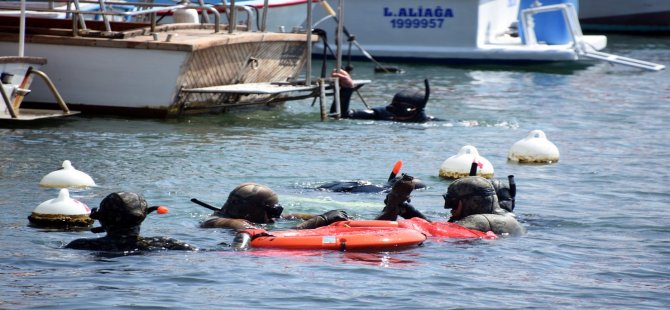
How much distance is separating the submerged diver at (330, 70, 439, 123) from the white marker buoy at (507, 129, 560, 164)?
8.59 feet

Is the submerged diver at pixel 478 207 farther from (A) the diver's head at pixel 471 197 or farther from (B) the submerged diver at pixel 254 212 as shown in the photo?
(B) the submerged diver at pixel 254 212

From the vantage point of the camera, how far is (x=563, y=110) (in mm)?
19938

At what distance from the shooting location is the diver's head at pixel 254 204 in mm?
10398

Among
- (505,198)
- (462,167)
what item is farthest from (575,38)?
(505,198)

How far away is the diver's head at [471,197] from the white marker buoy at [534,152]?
4.39 metres

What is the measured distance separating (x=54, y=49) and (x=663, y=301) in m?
10.3

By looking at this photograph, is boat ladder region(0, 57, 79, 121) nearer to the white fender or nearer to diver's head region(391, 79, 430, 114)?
diver's head region(391, 79, 430, 114)

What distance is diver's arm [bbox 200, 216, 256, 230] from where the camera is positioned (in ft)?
33.7

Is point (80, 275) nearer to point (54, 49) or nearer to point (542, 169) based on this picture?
point (542, 169)

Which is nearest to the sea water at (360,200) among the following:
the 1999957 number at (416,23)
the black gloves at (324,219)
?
the black gloves at (324,219)

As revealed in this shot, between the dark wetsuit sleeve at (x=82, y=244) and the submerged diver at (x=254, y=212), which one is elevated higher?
the submerged diver at (x=254, y=212)

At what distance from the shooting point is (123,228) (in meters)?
9.38

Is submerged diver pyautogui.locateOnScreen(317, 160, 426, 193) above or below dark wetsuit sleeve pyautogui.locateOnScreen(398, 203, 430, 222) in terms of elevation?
below

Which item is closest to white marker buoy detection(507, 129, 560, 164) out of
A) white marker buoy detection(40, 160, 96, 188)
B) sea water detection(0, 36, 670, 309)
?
A: sea water detection(0, 36, 670, 309)
